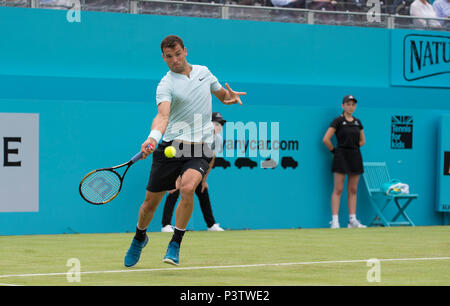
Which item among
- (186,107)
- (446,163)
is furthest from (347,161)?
(186,107)

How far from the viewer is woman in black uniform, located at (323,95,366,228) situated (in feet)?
51.0

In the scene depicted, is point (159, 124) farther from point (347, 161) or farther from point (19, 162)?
point (347, 161)

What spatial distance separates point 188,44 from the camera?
15.4 metres

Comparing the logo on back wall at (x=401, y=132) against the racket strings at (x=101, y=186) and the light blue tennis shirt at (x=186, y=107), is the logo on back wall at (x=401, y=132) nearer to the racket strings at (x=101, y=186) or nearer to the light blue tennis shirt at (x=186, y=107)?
the light blue tennis shirt at (x=186, y=107)

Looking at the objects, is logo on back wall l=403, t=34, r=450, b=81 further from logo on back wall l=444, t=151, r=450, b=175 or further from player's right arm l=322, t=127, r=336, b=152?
player's right arm l=322, t=127, r=336, b=152

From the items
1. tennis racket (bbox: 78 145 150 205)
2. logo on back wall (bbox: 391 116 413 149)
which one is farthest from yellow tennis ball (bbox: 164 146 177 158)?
logo on back wall (bbox: 391 116 413 149)

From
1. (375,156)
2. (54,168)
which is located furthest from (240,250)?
(375,156)

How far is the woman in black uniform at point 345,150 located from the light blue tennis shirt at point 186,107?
24.1 ft

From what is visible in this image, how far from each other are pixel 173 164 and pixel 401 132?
8.92 meters

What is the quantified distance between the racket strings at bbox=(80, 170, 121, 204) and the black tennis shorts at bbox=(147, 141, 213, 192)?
316 mm

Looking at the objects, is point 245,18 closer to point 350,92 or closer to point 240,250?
point 350,92

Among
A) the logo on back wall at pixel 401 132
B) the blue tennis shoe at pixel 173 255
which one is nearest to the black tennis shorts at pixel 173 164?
the blue tennis shoe at pixel 173 255

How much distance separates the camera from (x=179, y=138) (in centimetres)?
839

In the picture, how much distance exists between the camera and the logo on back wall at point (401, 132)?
16.5m
